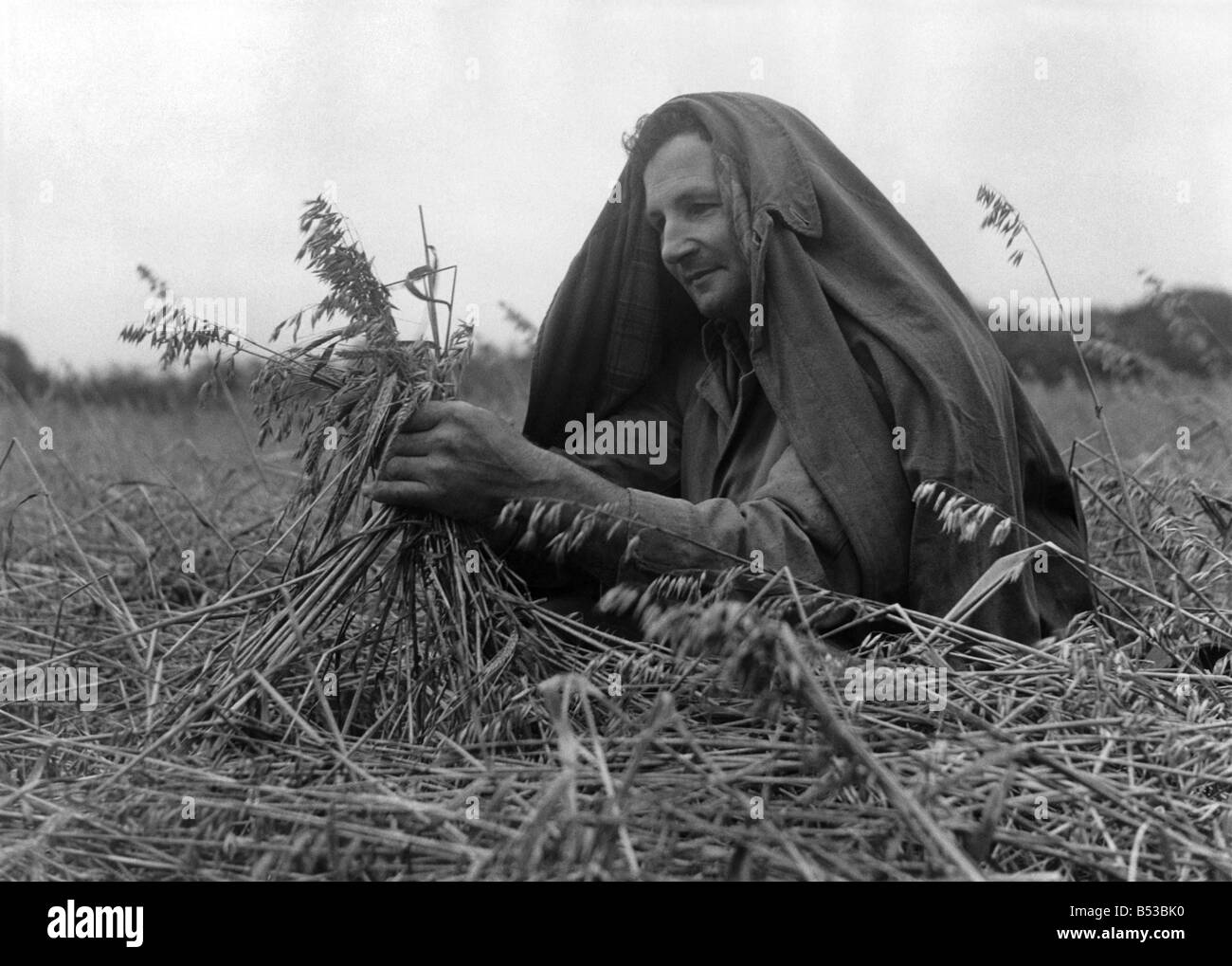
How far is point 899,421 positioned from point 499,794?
3.65ft

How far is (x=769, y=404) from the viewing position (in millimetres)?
2504

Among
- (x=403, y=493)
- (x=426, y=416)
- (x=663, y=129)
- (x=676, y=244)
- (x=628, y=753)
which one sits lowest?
(x=628, y=753)

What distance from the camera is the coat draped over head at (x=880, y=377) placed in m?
2.27

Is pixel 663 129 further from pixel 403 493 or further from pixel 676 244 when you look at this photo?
pixel 403 493

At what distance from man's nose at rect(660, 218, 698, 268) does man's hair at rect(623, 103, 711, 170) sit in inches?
6.8

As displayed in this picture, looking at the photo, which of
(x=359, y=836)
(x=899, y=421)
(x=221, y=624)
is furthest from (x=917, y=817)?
(x=221, y=624)

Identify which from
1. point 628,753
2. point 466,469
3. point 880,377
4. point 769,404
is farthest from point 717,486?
point 628,753

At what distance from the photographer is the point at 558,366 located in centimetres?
269

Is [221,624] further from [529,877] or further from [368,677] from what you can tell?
[529,877]

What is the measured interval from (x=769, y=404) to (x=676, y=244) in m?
0.34

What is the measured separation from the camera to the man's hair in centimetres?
253

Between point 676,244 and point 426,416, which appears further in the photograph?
point 676,244

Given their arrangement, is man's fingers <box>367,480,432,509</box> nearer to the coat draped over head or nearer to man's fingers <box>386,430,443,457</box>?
man's fingers <box>386,430,443,457</box>

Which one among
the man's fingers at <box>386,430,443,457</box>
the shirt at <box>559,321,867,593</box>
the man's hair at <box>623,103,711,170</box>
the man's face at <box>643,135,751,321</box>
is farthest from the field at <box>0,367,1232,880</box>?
the man's hair at <box>623,103,711,170</box>
